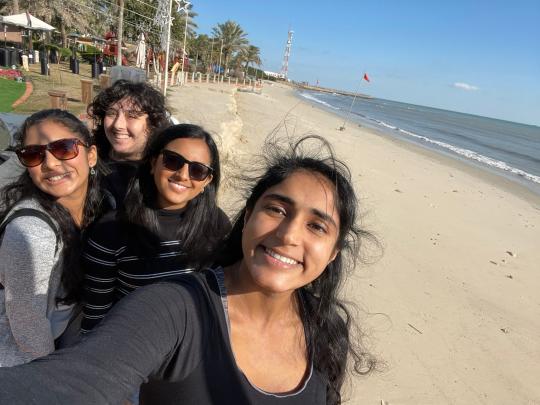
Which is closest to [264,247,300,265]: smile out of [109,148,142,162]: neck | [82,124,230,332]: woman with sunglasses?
[82,124,230,332]: woman with sunglasses

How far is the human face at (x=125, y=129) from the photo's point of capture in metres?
2.62

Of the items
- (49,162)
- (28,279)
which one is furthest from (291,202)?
(49,162)

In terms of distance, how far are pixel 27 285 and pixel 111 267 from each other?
36 centimetres

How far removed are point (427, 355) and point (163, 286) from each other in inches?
136

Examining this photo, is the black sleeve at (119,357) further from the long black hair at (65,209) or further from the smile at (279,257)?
the long black hair at (65,209)

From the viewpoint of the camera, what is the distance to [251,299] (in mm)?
1392

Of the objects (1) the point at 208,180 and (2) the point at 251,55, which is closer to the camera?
(1) the point at 208,180

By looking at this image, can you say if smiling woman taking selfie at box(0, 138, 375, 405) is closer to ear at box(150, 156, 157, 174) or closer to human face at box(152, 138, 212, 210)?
human face at box(152, 138, 212, 210)

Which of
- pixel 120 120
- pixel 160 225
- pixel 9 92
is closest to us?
pixel 160 225

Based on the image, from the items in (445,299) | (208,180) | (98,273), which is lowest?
(445,299)

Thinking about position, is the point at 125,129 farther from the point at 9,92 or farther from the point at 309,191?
the point at 9,92

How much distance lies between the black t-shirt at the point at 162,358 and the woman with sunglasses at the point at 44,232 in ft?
1.68

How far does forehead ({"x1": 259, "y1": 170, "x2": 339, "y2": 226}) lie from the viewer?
142 centimetres

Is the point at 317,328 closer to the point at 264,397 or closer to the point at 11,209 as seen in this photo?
the point at 264,397
